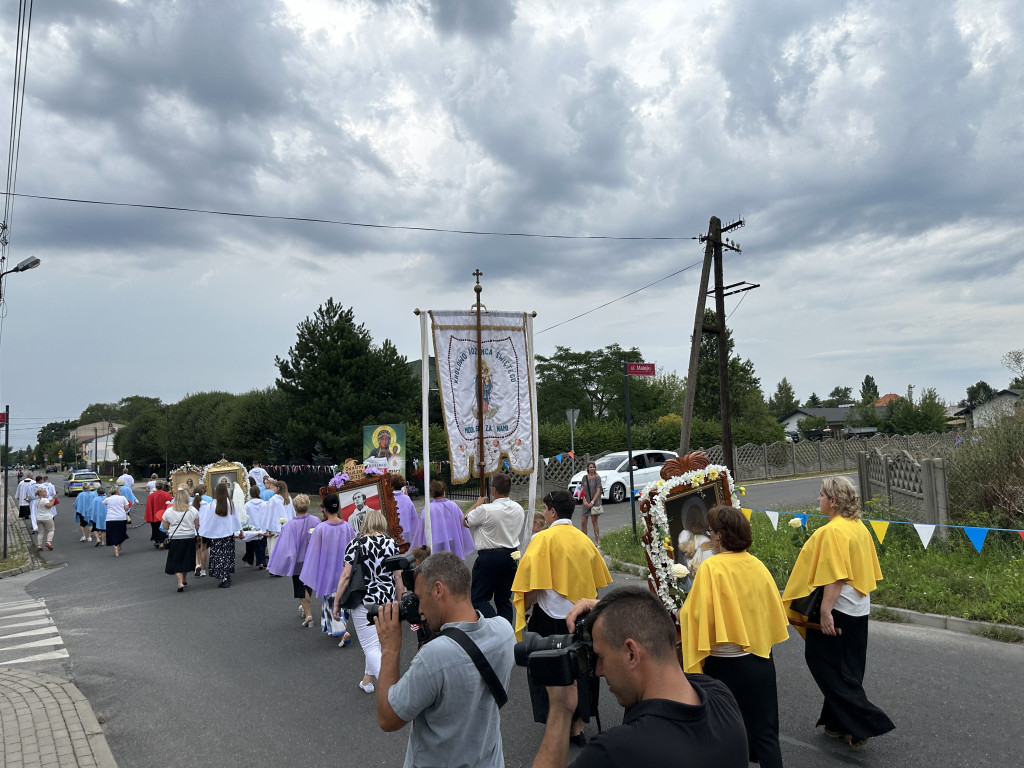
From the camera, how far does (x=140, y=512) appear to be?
29.9 metres

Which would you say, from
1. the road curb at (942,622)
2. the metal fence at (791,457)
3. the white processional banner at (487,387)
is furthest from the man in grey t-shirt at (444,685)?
the metal fence at (791,457)

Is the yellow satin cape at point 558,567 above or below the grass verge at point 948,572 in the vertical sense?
above

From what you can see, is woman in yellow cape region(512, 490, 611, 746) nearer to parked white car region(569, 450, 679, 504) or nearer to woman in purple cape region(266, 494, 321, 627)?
woman in purple cape region(266, 494, 321, 627)

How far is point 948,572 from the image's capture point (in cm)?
877

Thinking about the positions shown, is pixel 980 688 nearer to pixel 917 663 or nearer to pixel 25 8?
pixel 917 663

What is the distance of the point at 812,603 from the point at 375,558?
3.42 meters

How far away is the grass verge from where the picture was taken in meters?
7.43

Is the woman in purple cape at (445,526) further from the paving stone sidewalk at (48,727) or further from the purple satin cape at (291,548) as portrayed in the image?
the paving stone sidewalk at (48,727)

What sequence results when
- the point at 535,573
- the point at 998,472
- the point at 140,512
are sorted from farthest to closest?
the point at 140,512, the point at 998,472, the point at 535,573

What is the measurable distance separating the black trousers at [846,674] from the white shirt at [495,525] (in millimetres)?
2562

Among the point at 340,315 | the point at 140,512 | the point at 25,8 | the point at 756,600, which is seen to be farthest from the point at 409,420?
the point at 756,600

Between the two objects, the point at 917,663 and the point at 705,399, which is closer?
the point at 917,663

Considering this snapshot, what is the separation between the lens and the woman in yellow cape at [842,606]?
173 inches

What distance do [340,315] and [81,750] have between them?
117ft
